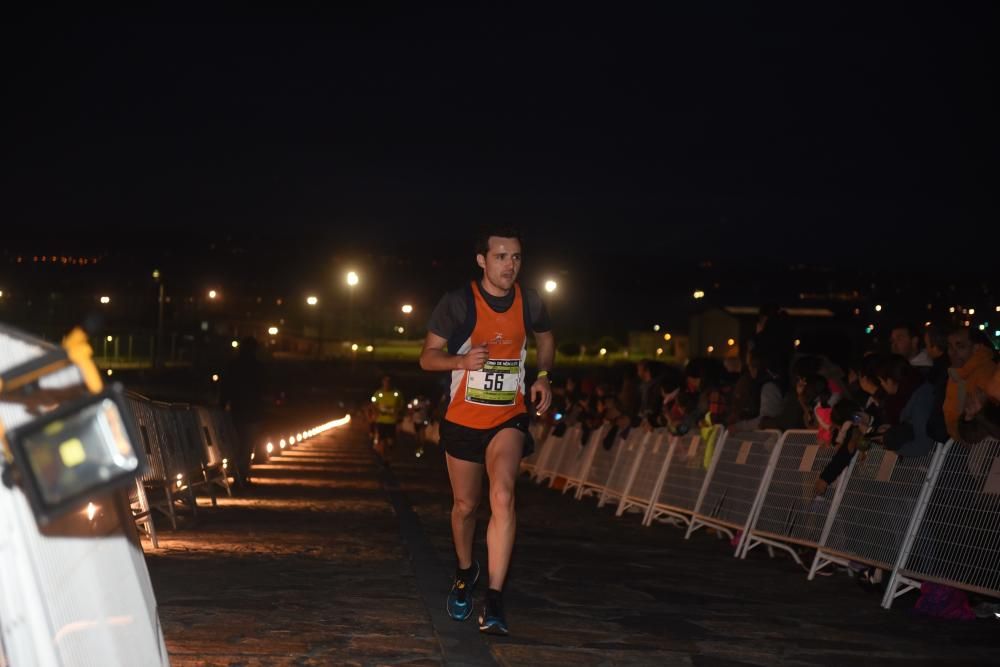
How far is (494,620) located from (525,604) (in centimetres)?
150

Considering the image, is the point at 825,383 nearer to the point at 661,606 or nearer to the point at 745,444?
the point at 745,444

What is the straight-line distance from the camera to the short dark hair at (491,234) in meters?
8.91

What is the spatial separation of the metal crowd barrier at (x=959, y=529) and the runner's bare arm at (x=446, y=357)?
3449mm

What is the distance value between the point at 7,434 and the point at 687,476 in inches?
559

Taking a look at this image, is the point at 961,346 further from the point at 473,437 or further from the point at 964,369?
the point at 473,437

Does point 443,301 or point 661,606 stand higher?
point 443,301

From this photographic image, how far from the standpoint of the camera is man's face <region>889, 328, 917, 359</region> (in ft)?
46.2

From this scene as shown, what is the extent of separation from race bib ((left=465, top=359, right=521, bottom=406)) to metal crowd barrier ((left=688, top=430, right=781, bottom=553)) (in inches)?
221

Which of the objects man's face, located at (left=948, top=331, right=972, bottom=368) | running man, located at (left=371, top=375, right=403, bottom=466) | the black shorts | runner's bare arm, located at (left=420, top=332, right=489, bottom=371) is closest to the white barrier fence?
man's face, located at (left=948, top=331, right=972, bottom=368)

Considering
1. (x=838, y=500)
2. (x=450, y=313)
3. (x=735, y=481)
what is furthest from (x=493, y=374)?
(x=735, y=481)

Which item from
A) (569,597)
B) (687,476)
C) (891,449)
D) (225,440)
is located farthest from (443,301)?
(225,440)

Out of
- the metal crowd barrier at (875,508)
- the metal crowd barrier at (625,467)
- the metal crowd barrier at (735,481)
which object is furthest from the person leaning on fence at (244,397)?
the metal crowd barrier at (875,508)

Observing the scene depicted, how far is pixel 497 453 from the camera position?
8.81 metres

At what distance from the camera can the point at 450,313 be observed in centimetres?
884
